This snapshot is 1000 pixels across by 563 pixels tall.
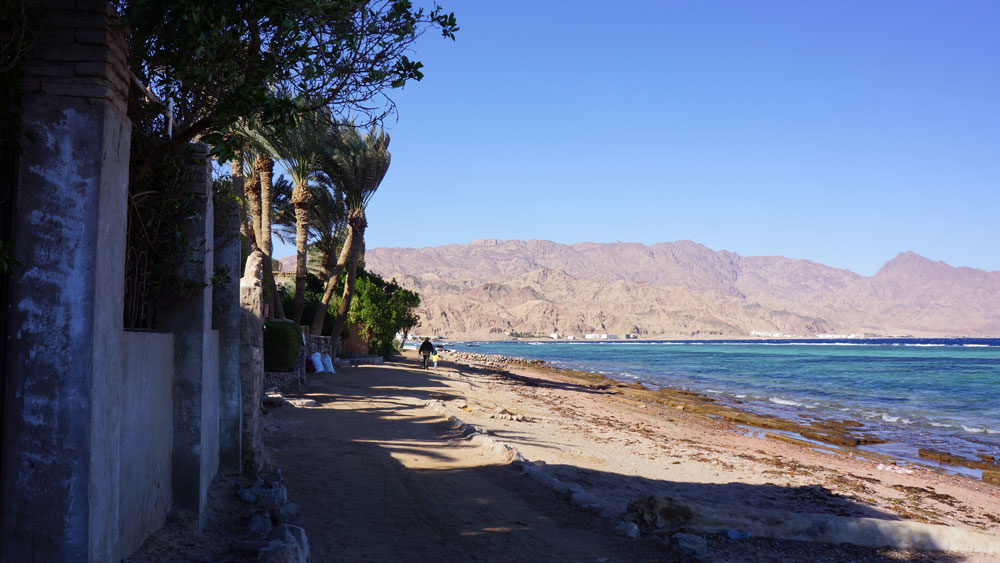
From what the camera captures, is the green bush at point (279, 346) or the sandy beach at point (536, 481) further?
the green bush at point (279, 346)

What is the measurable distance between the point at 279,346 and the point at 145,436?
11.8 m

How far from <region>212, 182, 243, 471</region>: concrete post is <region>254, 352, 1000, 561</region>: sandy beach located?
86 centimetres

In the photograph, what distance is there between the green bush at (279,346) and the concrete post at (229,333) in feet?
28.9

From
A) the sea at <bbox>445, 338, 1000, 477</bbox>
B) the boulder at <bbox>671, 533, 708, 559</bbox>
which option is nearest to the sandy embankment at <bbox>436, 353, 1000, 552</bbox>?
the boulder at <bbox>671, 533, 708, 559</bbox>

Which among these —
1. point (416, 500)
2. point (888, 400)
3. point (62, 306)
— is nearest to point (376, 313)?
point (888, 400)

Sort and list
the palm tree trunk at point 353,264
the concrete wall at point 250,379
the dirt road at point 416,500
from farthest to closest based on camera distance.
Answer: the palm tree trunk at point 353,264 → the concrete wall at point 250,379 → the dirt road at point 416,500

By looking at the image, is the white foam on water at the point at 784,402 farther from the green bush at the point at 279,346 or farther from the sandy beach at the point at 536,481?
the green bush at the point at 279,346

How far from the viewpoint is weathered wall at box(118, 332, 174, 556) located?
163 inches

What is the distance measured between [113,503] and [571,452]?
9.05 metres

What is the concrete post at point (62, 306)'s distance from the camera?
11.5 feet

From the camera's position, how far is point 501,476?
29.9 ft

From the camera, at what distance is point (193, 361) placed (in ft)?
18.2

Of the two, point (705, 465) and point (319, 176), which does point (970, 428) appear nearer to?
point (705, 465)

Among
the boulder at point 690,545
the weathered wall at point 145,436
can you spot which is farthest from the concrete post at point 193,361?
the boulder at point 690,545
